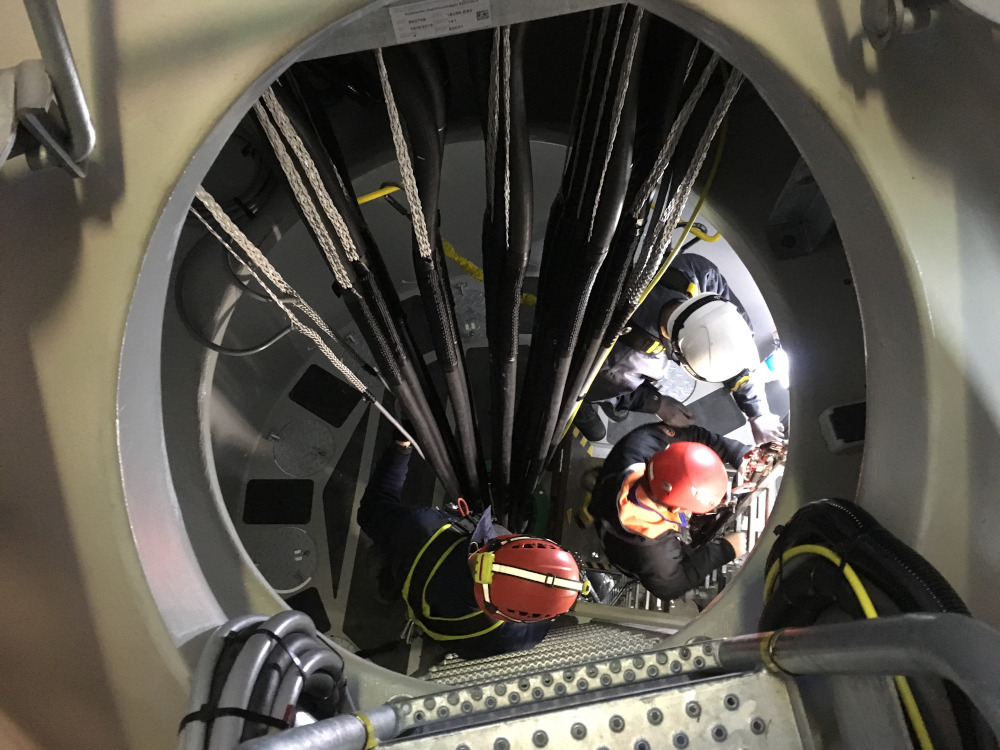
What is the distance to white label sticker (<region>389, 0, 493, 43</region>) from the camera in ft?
2.67

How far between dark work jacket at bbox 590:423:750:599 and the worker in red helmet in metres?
0.44

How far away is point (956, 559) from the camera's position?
781 mm

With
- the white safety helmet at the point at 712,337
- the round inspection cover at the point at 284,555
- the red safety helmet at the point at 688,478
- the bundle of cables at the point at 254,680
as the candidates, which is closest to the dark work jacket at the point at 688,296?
the white safety helmet at the point at 712,337

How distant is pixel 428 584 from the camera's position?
Answer: 1.76 metres

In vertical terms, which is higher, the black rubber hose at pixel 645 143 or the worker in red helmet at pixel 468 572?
the black rubber hose at pixel 645 143

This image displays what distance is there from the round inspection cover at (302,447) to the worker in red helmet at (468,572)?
0.41 metres

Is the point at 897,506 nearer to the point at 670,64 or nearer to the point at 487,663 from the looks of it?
the point at 670,64

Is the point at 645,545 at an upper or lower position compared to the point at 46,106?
lower

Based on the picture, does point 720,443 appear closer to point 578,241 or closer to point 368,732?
point 578,241

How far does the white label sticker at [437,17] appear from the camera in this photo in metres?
0.81

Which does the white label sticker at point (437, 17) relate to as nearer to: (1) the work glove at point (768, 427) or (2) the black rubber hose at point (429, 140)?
(2) the black rubber hose at point (429, 140)

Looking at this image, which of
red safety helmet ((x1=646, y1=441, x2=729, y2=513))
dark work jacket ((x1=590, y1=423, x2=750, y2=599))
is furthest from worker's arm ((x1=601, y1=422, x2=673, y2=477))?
red safety helmet ((x1=646, y1=441, x2=729, y2=513))

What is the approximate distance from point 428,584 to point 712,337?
1.09m

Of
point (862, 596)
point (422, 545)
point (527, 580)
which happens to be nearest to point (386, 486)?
point (422, 545)
